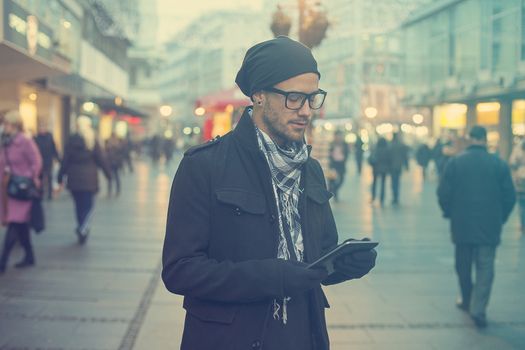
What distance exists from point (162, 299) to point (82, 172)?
14.2 feet

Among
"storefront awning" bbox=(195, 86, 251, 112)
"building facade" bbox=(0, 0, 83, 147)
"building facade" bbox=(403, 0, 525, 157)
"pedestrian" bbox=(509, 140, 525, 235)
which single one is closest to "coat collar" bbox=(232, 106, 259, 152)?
"pedestrian" bbox=(509, 140, 525, 235)

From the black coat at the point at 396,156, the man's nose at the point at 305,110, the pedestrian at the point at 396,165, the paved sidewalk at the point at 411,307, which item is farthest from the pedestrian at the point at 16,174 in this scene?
the black coat at the point at 396,156

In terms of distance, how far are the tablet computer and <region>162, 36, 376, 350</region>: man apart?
34 millimetres

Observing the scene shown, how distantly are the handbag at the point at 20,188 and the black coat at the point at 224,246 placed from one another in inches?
241

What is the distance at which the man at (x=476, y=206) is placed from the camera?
6453 millimetres

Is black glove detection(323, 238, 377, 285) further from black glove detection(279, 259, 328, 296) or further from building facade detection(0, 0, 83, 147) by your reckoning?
building facade detection(0, 0, 83, 147)

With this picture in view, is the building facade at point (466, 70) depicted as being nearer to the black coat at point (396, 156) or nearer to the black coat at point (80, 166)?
the black coat at point (396, 156)

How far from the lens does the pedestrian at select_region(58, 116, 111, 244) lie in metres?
10.4

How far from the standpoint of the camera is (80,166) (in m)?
10.7

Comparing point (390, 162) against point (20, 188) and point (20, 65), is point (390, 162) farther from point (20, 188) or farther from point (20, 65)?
point (20, 188)

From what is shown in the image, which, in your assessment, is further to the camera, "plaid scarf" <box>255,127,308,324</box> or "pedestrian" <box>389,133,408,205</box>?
"pedestrian" <box>389,133,408,205</box>

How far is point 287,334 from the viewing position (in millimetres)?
2398

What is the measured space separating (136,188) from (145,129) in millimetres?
52658

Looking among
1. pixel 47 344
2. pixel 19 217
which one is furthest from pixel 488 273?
pixel 19 217
